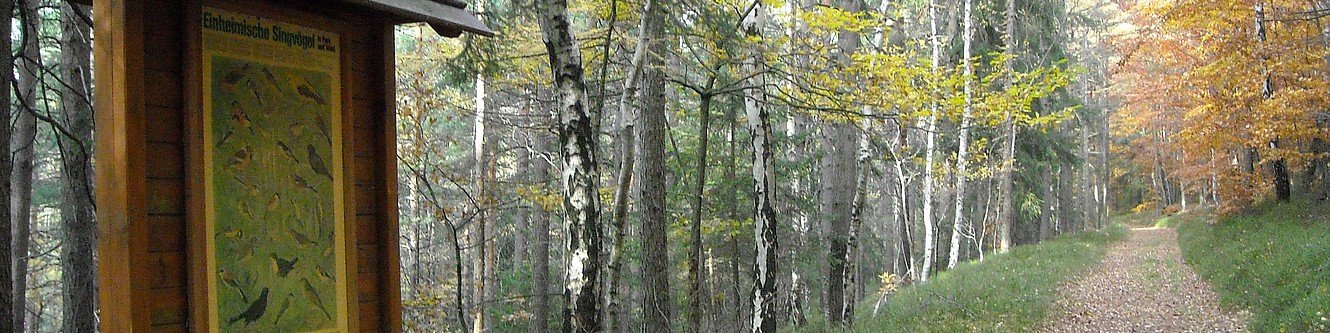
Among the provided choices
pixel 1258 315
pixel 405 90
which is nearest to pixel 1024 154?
pixel 1258 315

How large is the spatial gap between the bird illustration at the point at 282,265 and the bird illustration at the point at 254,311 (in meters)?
0.09

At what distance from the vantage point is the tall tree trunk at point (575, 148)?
262 inches

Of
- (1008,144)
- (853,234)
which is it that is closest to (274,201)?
(853,234)

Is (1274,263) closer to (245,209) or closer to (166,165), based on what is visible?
(245,209)

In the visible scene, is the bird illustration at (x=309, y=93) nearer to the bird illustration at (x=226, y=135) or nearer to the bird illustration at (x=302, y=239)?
the bird illustration at (x=226, y=135)

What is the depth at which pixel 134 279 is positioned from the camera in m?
3.05

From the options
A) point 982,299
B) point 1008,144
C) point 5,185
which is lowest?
point 982,299

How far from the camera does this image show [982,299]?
47.5ft

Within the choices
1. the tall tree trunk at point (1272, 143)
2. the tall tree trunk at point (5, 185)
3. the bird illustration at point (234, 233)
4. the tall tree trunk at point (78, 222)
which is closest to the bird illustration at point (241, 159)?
the bird illustration at point (234, 233)

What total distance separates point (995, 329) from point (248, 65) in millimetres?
10556

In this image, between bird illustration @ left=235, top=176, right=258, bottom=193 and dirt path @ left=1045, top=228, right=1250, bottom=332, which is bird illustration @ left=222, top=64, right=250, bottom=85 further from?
dirt path @ left=1045, top=228, right=1250, bottom=332

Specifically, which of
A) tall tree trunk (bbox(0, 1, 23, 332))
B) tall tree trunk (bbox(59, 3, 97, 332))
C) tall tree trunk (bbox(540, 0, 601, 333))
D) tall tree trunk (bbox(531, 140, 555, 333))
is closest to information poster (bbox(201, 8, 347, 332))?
tall tree trunk (bbox(0, 1, 23, 332))

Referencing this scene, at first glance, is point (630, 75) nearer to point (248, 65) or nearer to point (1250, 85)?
point (248, 65)

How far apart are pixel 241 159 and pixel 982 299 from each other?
13347mm
